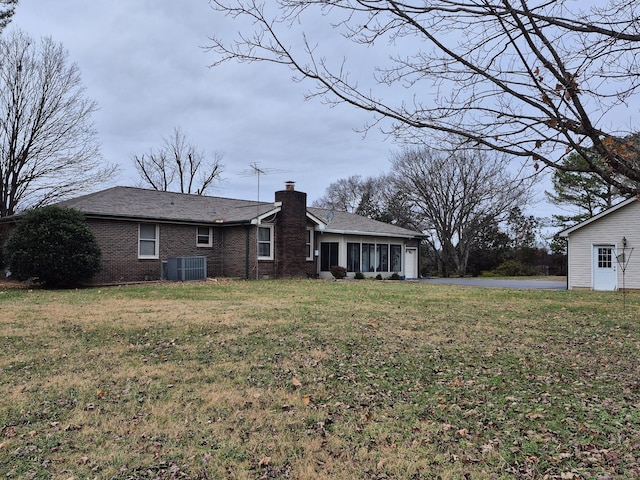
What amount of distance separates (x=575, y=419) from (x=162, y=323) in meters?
7.14

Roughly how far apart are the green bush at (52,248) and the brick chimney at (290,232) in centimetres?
788

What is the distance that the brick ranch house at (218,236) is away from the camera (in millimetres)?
18781

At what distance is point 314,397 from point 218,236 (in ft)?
58.5

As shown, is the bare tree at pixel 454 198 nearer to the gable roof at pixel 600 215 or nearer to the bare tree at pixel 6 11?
the gable roof at pixel 600 215

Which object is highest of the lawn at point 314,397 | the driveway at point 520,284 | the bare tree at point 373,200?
the bare tree at point 373,200

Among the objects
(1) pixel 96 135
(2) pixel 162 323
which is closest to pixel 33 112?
(1) pixel 96 135

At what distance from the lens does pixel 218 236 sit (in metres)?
22.2

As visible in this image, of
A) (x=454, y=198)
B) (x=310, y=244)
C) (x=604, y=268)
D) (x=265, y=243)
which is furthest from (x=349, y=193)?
(x=604, y=268)

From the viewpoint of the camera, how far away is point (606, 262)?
20578mm

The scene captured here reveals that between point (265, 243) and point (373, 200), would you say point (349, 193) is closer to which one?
point (373, 200)

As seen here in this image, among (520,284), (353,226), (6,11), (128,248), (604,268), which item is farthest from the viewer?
(353,226)

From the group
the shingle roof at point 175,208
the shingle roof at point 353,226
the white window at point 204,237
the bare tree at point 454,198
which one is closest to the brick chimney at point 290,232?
the shingle roof at point 175,208

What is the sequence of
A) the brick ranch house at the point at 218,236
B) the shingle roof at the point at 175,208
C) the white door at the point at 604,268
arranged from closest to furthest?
1. the brick ranch house at the point at 218,236
2. the shingle roof at the point at 175,208
3. the white door at the point at 604,268

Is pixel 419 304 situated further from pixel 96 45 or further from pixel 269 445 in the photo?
pixel 96 45
